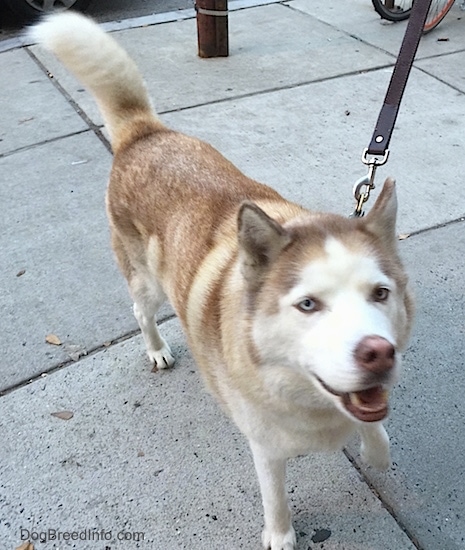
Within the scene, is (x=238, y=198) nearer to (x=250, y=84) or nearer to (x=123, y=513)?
(x=123, y=513)

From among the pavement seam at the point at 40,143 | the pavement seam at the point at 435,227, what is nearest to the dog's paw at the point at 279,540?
the pavement seam at the point at 435,227

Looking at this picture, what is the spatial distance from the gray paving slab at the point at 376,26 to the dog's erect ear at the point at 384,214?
14.2ft

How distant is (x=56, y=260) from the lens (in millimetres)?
3596

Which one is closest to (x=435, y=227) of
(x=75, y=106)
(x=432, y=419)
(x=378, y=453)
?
(x=432, y=419)

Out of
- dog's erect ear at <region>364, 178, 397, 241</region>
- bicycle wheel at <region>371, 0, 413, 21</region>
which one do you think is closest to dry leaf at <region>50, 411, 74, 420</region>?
dog's erect ear at <region>364, 178, 397, 241</region>

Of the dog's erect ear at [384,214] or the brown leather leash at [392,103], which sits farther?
the brown leather leash at [392,103]

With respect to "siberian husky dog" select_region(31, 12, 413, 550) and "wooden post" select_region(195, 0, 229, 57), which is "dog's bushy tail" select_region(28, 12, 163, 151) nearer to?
"siberian husky dog" select_region(31, 12, 413, 550)

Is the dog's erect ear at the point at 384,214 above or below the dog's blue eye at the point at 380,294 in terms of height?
above

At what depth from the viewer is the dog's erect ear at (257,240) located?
1.69m

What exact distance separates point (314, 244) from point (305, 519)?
3.65ft

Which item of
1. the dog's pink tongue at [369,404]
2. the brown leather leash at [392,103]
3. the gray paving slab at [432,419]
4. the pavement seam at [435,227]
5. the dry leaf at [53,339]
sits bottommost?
the dry leaf at [53,339]

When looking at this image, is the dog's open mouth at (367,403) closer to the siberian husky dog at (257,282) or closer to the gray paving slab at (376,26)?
the siberian husky dog at (257,282)

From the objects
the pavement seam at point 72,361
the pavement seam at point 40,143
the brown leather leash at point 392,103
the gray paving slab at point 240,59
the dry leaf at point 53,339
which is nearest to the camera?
the brown leather leash at point 392,103

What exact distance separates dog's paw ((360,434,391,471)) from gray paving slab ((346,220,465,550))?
0.05 metres
